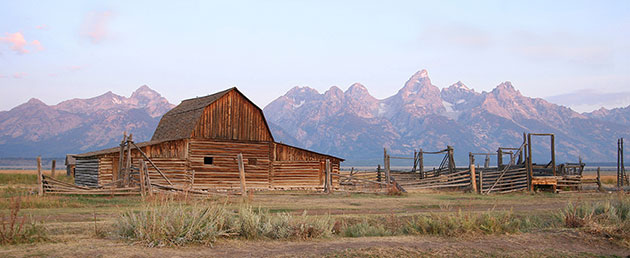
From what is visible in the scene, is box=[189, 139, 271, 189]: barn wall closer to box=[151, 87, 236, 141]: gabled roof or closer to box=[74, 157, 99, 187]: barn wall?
box=[151, 87, 236, 141]: gabled roof

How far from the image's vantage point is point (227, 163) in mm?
33000

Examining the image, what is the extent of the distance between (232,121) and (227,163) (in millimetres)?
2715

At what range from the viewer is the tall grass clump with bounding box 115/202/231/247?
983 centimetres

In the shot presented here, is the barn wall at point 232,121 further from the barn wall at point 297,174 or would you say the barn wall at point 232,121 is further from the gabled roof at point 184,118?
the barn wall at point 297,174

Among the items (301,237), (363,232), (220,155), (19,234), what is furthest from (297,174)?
(19,234)

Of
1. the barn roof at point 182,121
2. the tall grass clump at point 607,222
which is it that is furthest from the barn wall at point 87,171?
the tall grass clump at point 607,222

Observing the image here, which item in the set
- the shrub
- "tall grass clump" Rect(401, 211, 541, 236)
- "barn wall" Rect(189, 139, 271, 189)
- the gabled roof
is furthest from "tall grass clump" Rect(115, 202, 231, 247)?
the gabled roof

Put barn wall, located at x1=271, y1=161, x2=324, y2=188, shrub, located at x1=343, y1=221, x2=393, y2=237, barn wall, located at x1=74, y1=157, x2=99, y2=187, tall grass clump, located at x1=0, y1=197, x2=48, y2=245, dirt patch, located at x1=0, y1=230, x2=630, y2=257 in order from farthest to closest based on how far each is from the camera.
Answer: barn wall, located at x1=271, y1=161, x2=324, y2=188 → barn wall, located at x1=74, y1=157, x2=99, y2=187 → shrub, located at x1=343, y1=221, x2=393, y2=237 → tall grass clump, located at x1=0, y1=197, x2=48, y2=245 → dirt patch, located at x1=0, y1=230, x2=630, y2=257

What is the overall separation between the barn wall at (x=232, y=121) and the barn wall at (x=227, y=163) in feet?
1.61

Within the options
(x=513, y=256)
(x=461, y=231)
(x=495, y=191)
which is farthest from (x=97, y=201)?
(x=495, y=191)

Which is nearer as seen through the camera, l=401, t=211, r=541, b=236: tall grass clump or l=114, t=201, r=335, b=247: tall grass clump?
l=114, t=201, r=335, b=247: tall grass clump

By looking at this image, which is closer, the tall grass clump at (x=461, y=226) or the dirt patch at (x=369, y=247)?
the dirt patch at (x=369, y=247)

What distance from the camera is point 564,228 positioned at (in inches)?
490

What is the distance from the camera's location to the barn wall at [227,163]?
1264 inches
